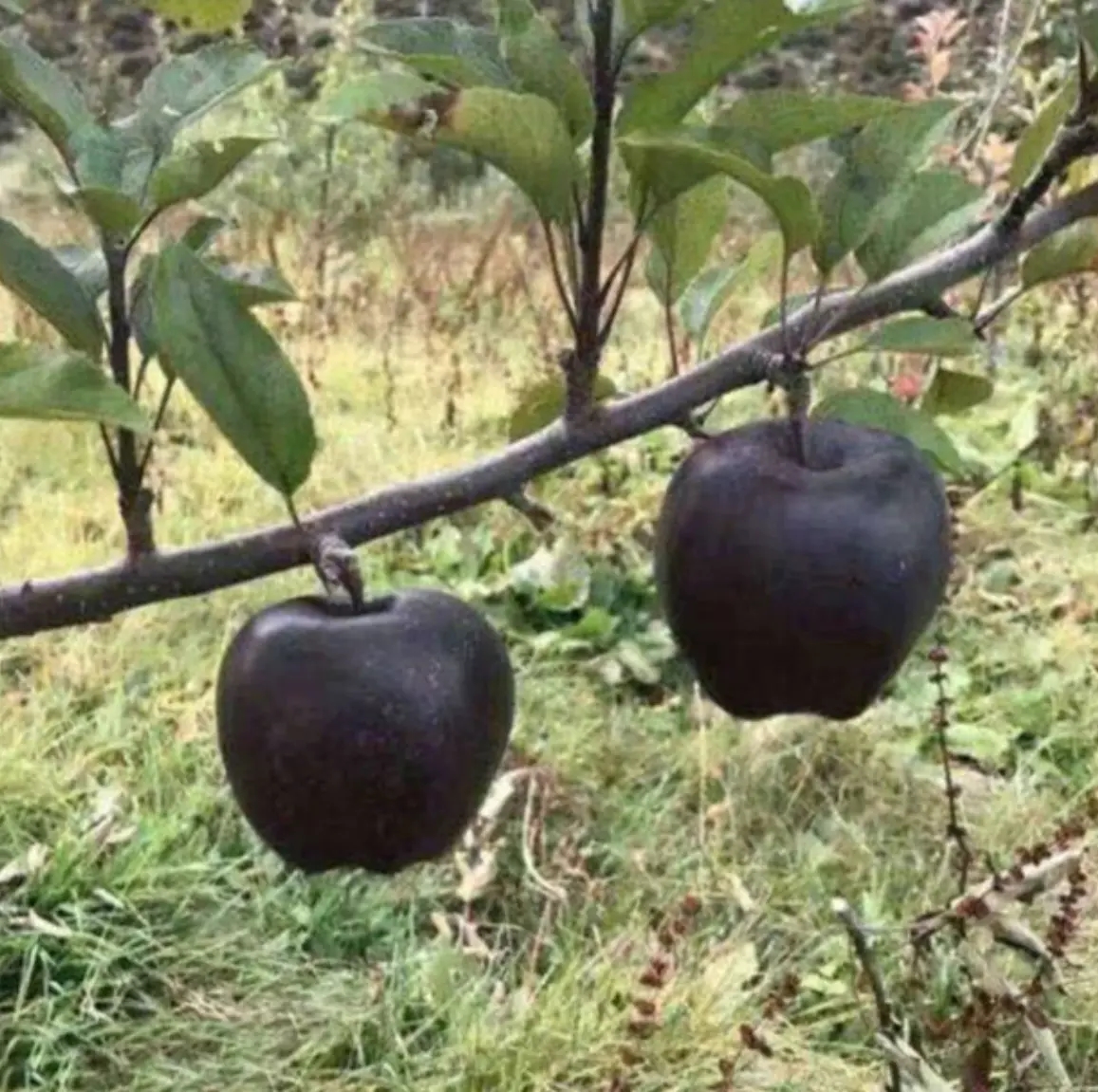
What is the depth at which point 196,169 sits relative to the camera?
594 mm

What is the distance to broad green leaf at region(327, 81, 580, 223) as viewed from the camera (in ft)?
1.79

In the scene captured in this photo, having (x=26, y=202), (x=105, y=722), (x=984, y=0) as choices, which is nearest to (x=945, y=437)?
(x=105, y=722)

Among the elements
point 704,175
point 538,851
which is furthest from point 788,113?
point 538,851

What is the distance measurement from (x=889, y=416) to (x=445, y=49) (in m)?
0.21

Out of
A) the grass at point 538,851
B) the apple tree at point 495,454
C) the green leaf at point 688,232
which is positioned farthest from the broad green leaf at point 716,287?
the grass at point 538,851

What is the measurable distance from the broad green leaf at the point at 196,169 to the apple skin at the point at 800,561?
15 cm

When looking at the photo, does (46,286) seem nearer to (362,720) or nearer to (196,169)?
(196,169)

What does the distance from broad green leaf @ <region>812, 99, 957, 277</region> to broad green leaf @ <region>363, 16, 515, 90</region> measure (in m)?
0.11

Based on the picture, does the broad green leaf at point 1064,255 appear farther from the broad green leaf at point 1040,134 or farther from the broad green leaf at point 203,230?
the broad green leaf at point 203,230

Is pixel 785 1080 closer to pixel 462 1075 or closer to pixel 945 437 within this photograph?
pixel 462 1075

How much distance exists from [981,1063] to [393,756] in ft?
3.57

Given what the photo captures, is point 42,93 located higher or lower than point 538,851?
higher

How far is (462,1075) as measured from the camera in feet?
7.30

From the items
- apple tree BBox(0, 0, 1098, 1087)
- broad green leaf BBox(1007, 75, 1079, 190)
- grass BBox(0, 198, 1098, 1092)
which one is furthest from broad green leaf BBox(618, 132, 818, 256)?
grass BBox(0, 198, 1098, 1092)
